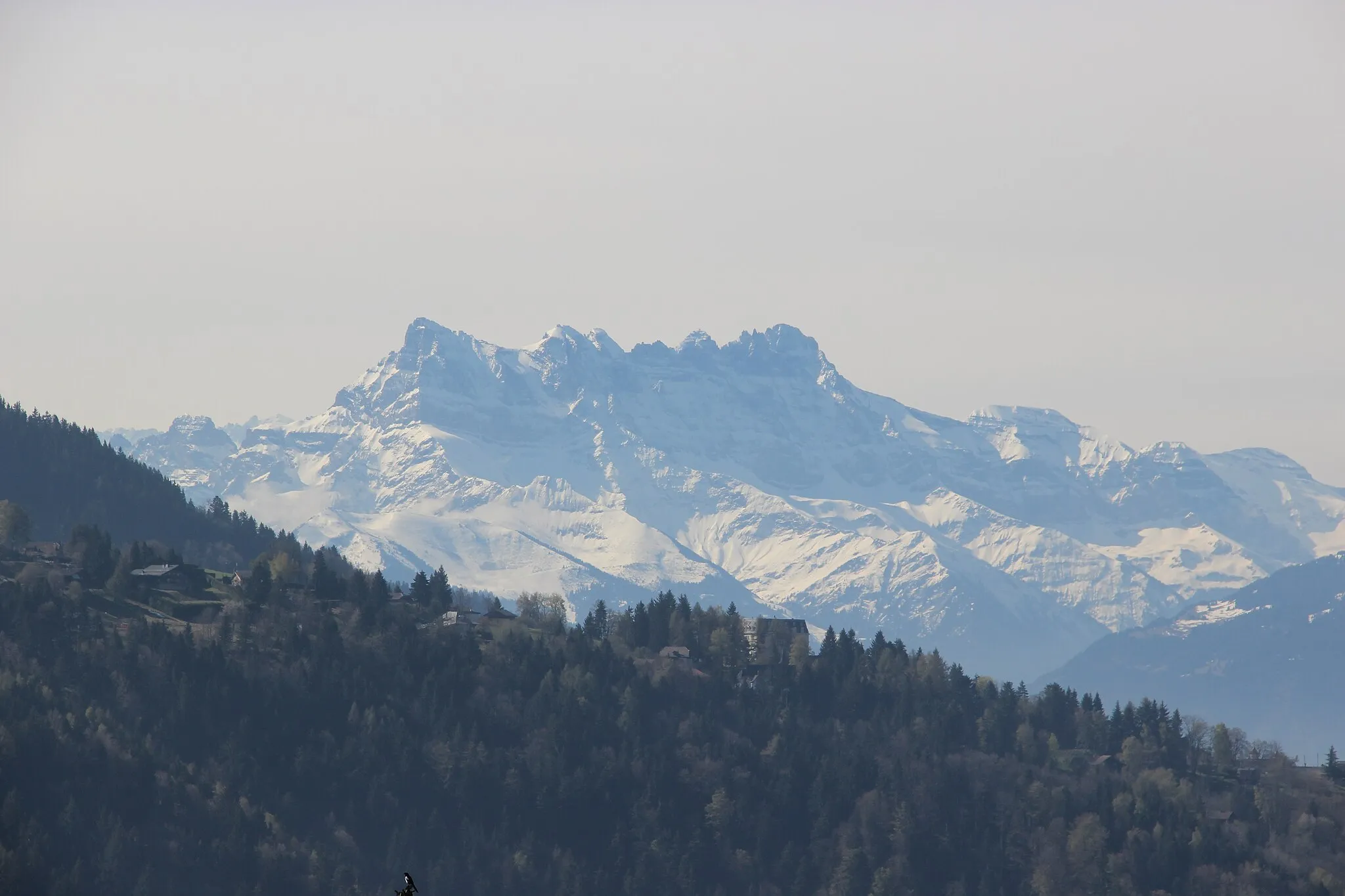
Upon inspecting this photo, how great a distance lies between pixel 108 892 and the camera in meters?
196

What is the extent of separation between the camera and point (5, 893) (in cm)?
18825

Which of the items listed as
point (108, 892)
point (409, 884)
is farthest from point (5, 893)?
point (409, 884)

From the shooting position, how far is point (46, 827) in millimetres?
199625

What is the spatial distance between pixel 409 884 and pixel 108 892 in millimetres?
118331

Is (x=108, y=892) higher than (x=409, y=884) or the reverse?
the reverse

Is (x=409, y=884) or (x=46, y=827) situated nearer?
(x=409, y=884)

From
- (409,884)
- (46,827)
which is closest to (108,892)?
(46,827)

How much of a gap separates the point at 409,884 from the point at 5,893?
11292 centimetres

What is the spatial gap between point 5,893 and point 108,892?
10452 millimetres

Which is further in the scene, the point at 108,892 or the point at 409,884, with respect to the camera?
the point at 108,892

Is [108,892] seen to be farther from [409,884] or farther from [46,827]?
[409,884]

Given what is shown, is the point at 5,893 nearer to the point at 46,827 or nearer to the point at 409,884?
Result: the point at 46,827

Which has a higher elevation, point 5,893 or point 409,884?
point 409,884

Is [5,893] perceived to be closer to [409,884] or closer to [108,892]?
[108,892]
